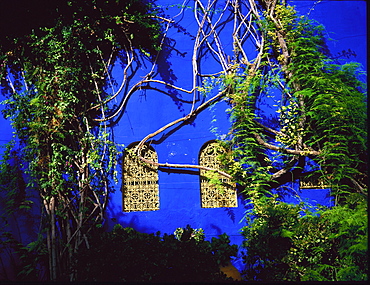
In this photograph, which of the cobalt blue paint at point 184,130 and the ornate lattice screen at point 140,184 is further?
the ornate lattice screen at point 140,184

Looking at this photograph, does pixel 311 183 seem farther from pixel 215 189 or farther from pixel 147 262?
pixel 147 262

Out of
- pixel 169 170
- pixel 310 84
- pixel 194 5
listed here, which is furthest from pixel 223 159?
pixel 194 5

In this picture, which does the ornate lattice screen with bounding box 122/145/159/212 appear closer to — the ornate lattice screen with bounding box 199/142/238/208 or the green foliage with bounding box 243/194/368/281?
the ornate lattice screen with bounding box 199/142/238/208

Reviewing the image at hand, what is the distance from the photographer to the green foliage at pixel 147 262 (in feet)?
11.0

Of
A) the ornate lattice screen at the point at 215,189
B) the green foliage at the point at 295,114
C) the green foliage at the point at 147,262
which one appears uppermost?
the green foliage at the point at 295,114

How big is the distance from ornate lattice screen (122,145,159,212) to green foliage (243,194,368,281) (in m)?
1.44

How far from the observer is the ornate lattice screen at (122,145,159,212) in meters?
4.66

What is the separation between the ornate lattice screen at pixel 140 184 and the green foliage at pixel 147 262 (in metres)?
1.00

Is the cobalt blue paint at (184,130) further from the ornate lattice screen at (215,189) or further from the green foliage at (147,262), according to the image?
the green foliage at (147,262)

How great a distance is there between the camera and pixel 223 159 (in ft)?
15.2

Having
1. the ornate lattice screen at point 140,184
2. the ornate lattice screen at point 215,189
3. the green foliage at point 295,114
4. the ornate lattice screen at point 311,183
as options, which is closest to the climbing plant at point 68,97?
the ornate lattice screen at point 140,184

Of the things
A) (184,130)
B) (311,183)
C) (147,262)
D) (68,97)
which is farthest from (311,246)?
(68,97)

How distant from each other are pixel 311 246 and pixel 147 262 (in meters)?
1.75

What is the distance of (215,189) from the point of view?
4676mm
